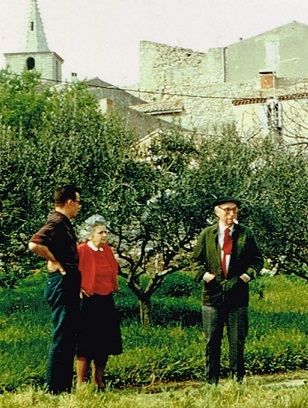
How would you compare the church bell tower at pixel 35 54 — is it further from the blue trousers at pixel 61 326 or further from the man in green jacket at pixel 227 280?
the blue trousers at pixel 61 326

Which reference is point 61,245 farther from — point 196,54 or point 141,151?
point 196,54

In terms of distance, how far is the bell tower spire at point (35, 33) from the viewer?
8244cm

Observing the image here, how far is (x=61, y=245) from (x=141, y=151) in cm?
627

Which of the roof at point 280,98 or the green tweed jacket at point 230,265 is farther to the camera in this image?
the roof at point 280,98

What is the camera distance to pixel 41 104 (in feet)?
136

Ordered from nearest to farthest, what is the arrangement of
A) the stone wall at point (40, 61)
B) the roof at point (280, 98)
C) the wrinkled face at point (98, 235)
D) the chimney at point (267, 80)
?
1. the wrinkled face at point (98, 235)
2. the roof at point (280, 98)
3. the chimney at point (267, 80)
4. the stone wall at point (40, 61)

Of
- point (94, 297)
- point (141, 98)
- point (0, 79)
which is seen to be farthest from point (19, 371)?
point (141, 98)

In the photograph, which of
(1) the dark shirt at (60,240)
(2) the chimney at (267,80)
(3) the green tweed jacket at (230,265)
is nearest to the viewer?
(1) the dark shirt at (60,240)

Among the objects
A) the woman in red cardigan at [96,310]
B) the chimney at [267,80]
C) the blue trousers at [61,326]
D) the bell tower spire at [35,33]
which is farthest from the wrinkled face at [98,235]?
the bell tower spire at [35,33]

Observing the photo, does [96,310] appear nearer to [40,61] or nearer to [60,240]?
[60,240]

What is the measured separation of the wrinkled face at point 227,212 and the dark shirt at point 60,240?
151cm

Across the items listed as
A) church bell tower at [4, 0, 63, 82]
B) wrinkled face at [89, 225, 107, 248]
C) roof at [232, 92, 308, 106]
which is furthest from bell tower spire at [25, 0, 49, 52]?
wrinkled face at [89, 225, 107, 248]

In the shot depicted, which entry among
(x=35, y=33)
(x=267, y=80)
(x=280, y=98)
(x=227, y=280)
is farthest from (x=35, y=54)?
(x=227, y=280)

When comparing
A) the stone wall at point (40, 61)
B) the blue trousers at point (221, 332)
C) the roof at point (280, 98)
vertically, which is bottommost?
the blue trousers at point (221, 332)
